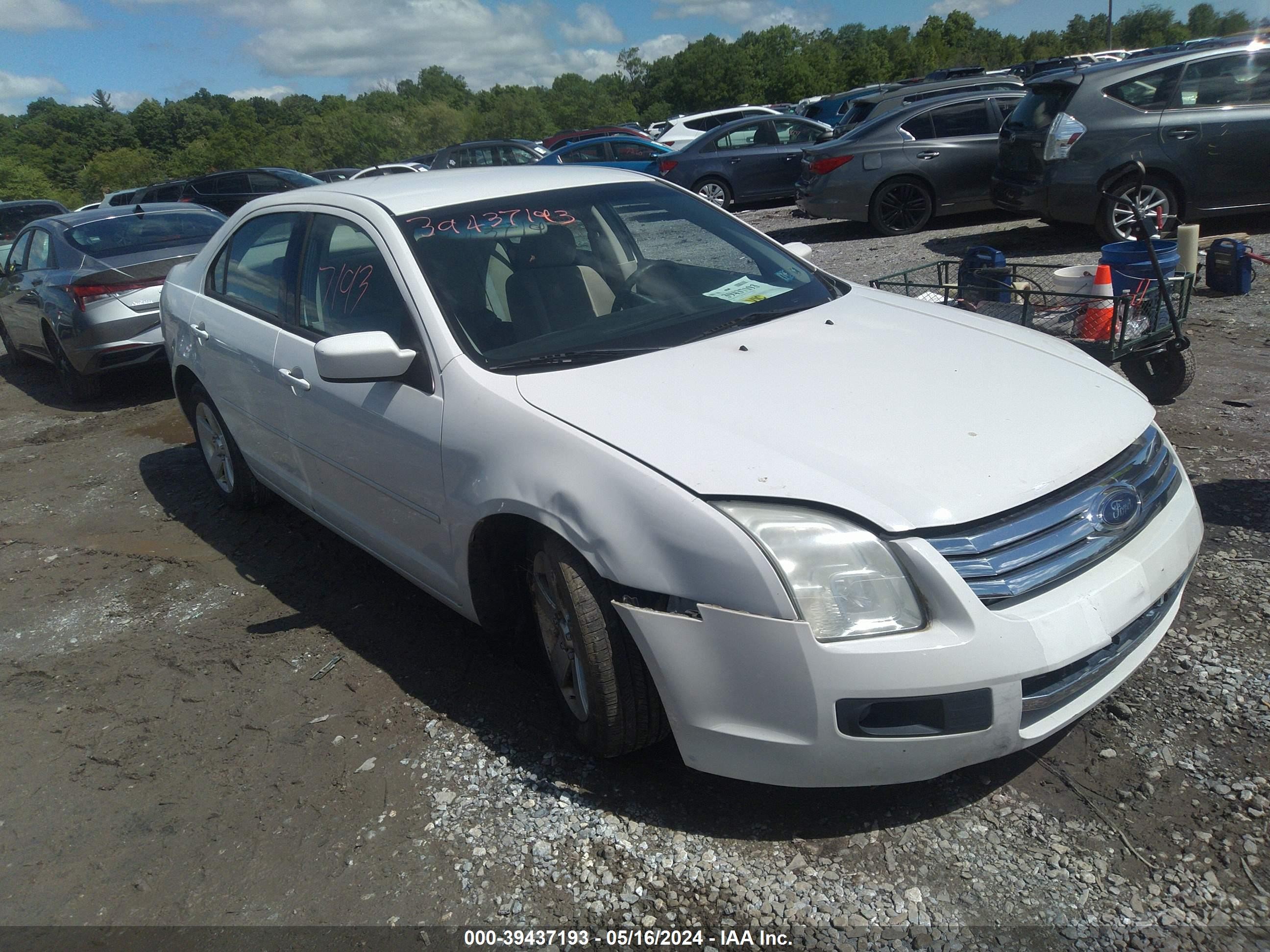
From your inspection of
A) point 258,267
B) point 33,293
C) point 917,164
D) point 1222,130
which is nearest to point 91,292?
point 33,293

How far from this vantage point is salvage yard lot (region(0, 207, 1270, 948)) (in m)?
2.28

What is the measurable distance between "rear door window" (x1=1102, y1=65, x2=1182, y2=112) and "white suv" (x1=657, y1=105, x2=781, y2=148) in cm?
1070

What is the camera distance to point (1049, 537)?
2.29 metres

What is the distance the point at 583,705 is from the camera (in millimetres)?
2768

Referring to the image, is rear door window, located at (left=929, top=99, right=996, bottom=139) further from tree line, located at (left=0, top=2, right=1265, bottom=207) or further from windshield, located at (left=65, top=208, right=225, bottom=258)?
tree line, located at (left=0, top=2, right=1265, bottom=207)

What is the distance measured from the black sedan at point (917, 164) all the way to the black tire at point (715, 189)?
384 centimetres

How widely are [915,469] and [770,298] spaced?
1.36 metres

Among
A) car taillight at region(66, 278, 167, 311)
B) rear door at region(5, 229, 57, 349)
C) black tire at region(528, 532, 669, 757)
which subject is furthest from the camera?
rear door at region(5, 229, 57, 349)

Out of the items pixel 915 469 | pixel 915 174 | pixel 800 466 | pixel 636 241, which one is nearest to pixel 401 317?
pixel 636 241

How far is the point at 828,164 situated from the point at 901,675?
10.6 meters

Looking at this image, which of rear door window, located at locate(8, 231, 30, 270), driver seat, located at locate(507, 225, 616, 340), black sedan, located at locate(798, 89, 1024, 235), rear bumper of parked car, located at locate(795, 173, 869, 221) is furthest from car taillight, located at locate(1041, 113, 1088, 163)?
rear door window, located at locate(8, 231, 30, 270)

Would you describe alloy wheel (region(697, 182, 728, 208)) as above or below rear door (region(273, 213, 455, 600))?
below

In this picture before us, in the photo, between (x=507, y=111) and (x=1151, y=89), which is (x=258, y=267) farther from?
(x=507, y=111)

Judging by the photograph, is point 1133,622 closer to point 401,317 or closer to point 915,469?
point 915,469
